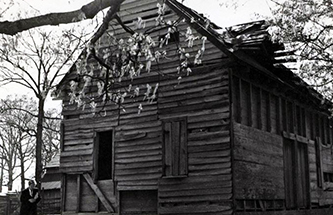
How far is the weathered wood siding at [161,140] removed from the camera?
1528 centimetres

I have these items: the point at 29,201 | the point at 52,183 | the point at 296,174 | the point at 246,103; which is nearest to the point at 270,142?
the point at 246,103

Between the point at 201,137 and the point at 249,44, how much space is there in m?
3.33

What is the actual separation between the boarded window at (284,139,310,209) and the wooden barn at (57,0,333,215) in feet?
0.13

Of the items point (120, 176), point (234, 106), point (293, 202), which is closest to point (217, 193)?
point (234, 106)

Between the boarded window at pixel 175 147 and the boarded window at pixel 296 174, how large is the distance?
16.1 ft

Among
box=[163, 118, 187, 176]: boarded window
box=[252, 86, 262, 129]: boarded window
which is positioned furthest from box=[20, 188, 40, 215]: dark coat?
box=[252, 86, 262, 129]: boarded window

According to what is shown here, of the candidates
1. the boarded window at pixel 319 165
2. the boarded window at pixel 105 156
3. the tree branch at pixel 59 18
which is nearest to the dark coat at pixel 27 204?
the boarded window at pixel 105 156

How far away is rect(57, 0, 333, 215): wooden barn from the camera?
606 inches

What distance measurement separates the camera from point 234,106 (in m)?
15.7

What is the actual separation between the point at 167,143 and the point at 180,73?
235cm

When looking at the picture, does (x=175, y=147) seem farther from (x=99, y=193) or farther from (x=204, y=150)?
(x=99, y=193)

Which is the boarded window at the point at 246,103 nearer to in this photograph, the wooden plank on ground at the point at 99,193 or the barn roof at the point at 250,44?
the barn roof at the point at 250,44

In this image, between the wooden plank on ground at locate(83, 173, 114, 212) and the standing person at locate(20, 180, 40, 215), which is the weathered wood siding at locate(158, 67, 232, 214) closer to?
the wooden plank on ground at locate(83, 173, 114, 212)

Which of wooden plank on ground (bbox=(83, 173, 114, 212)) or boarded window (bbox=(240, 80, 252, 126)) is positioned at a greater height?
boarded window (bbox=(240, 80, 252, 126))
